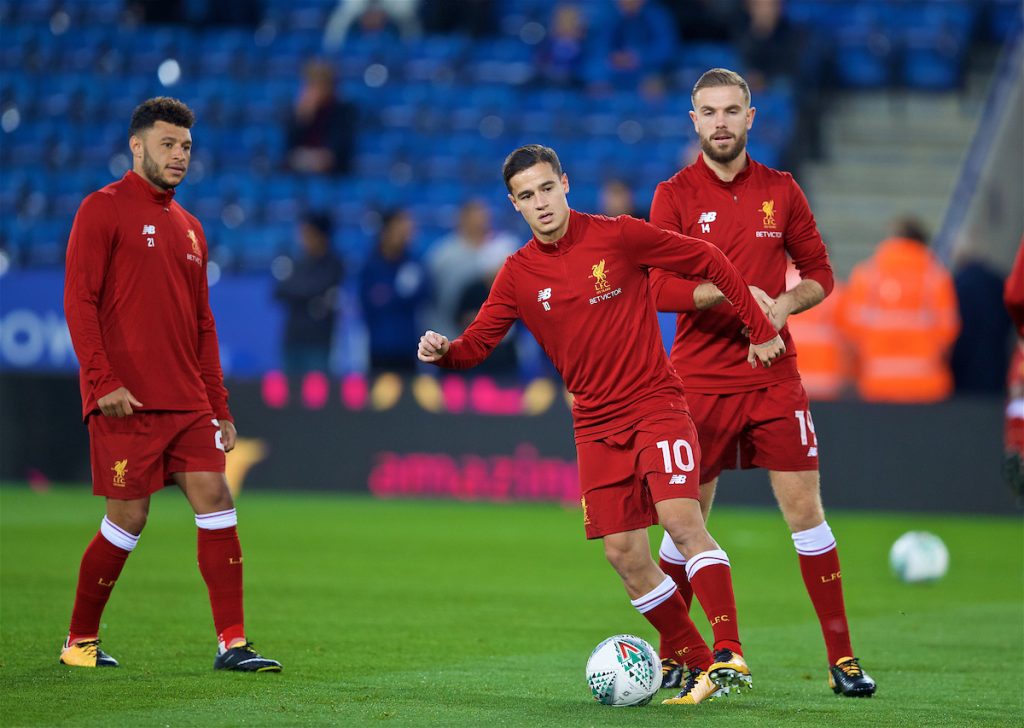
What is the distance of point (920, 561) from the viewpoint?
400 inches

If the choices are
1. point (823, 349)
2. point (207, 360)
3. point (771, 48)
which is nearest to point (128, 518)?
point (207, 360)

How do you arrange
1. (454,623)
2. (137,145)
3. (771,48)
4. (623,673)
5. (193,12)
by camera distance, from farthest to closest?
(193,12), (771,48), (454,623), (137,145), (623,673)

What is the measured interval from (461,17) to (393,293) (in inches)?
254

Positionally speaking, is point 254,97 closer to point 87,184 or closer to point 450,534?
point 87,184

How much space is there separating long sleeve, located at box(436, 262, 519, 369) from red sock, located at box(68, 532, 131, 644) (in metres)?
1.62

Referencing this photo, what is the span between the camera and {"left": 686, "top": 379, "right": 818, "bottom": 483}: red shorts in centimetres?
652

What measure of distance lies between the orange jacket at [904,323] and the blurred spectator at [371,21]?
810 centimetres

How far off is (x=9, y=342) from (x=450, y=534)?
638 cm

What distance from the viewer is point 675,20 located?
19.4 metres

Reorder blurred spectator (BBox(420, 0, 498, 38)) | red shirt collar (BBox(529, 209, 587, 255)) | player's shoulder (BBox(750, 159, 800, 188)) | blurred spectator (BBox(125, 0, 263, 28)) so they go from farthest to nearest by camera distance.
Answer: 1. blurred spectator (BBox(125, 0, 263, 28))
2. blurred spectator (BBox(420, 0, 498, 38))
3. player's shoulder (BBox(750, 159, 800, 188))
4. red shirt collar (BBox(529, 209, 587, 255))

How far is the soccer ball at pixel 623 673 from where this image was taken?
6012 millimetres

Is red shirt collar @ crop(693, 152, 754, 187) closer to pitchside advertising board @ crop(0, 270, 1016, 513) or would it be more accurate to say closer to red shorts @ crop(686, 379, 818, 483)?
red shorts @ crop(686, 379, 818, 483)

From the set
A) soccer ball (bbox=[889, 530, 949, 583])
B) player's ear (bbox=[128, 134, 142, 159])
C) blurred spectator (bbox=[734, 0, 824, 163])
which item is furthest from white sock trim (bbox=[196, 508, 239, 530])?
blurred spectator (bbox=[734, 0, 824, 163])

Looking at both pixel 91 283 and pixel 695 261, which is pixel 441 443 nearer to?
pixel 91 283
